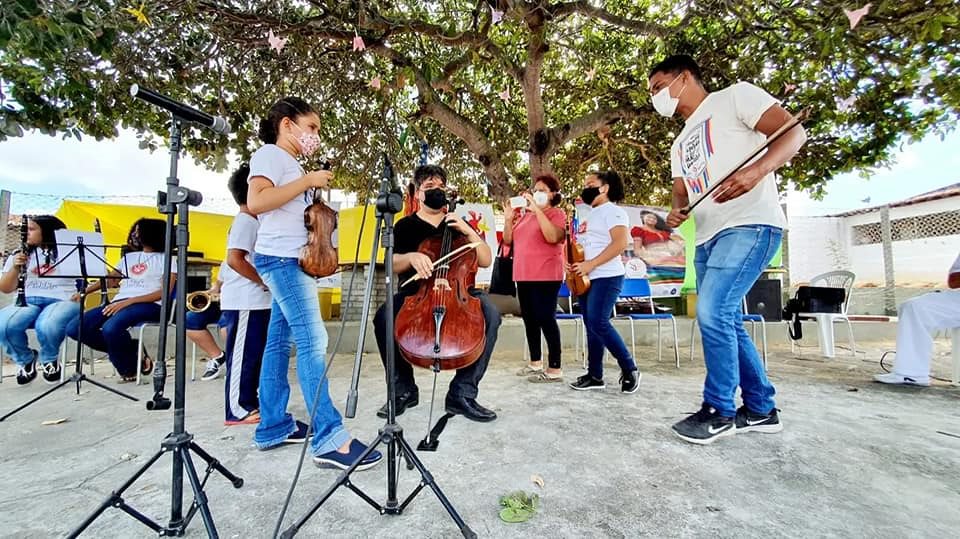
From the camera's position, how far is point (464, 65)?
15.5 feet

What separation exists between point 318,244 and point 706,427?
2102 mm

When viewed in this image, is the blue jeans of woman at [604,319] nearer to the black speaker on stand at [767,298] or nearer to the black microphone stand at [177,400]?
the black microphone stand at [177,400]

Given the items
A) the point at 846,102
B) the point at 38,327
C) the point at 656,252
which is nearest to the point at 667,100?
the point at 846,102

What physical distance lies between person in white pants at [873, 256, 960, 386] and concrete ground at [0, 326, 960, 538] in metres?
0.49

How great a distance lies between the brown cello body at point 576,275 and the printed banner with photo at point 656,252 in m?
3.36

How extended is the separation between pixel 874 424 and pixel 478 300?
7.92 ft

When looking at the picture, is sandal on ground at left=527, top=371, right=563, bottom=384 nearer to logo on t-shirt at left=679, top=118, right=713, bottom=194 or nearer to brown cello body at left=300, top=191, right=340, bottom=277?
logo on t-shirt at left=679, top=118, right=713, bottom=194

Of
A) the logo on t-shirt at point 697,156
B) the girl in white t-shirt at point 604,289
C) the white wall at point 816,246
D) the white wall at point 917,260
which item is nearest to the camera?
the logo on t-shirt at point 697,156

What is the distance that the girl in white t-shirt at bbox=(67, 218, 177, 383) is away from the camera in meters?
3.64

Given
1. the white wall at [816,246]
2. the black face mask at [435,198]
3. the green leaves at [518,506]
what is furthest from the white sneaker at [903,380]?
the white wall at [816,246]

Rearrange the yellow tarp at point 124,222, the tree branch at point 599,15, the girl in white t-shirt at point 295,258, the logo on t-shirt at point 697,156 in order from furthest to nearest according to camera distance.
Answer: the yellow tarp at point 124,222 → the tree branch at point 599,15 → the logo on t-shirt at point 697,156 → the girl in white t-shirt at point 295,258

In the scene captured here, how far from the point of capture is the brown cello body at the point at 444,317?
7.04ft

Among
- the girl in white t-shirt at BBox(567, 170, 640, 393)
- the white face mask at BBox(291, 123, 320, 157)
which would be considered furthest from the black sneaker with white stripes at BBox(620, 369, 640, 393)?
the white face mask at BBox(291, 123, 320, 157)

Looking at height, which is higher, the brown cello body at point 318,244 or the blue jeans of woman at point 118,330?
the brown cello body at point 318,244
